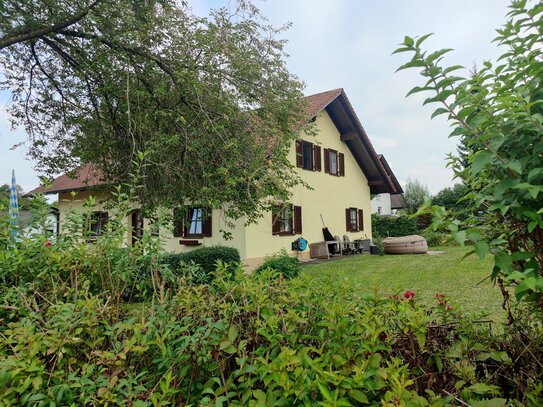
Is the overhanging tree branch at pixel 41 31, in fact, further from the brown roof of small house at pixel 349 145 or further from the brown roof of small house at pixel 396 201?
the brown roof of small house at pixel 396 201

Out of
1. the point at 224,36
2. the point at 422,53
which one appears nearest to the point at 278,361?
the point at 422,53

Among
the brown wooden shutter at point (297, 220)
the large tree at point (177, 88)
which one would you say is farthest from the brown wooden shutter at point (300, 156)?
the large tree at point (177, 88)

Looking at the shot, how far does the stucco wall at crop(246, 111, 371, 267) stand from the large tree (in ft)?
16.7

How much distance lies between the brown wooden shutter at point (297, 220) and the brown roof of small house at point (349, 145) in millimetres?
3778

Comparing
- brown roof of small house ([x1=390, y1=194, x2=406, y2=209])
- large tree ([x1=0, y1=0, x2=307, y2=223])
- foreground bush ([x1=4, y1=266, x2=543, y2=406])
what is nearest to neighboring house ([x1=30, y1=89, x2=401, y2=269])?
large tree ([x1=0, y1=0, x2=307, y2=223])

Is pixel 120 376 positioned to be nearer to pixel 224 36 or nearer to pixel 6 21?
pixel 224 36

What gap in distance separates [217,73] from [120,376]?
6266mm

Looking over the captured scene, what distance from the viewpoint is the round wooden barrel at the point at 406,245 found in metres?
15.1

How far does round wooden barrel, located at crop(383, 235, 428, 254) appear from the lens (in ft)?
49.7

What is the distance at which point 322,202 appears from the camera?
15969 mm

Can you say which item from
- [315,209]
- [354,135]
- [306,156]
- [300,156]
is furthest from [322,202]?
[354,135]

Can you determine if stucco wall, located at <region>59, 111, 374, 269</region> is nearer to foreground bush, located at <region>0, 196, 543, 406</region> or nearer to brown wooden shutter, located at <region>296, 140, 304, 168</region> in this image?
brown wooden shutter, located at <region>296, 140, 304, 168</region>

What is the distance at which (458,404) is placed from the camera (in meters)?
1.33

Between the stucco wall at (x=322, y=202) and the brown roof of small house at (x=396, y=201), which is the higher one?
the brown roof of small house at (x=396, y=201)
